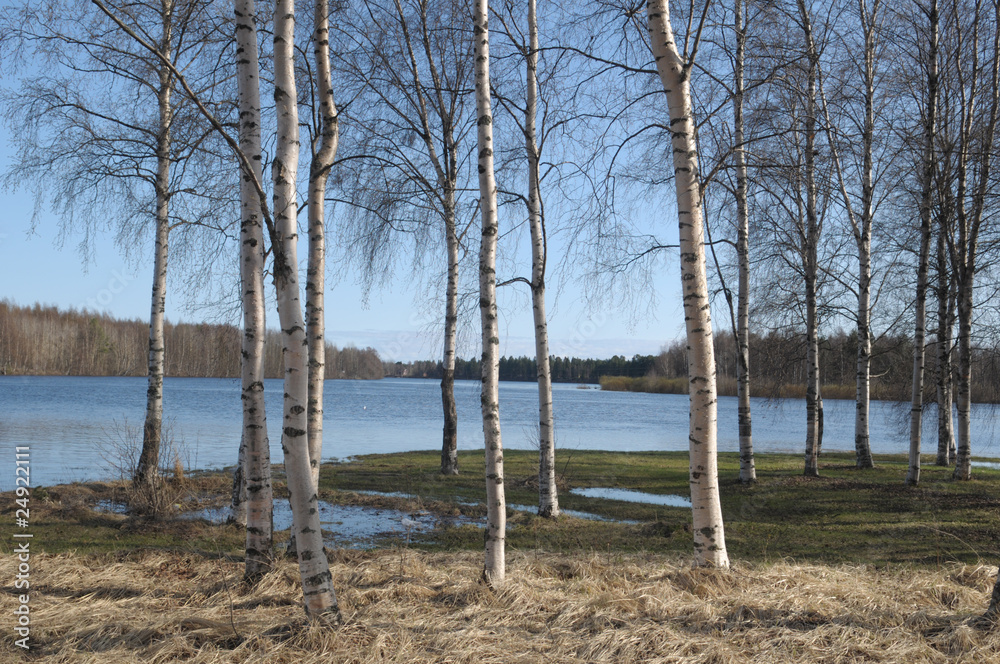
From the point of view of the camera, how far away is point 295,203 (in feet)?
13.9

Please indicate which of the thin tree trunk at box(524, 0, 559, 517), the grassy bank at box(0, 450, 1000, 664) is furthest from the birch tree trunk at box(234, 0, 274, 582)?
the thin tree trunk at box(524, 0, 559, 517)

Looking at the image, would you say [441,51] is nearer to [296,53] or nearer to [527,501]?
[296,53]

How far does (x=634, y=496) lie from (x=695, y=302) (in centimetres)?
700

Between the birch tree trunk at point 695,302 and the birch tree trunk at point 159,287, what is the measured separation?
730 centimetres

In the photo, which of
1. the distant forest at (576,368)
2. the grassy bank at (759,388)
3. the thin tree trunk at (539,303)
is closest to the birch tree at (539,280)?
the thin tree trunk at (539,303)

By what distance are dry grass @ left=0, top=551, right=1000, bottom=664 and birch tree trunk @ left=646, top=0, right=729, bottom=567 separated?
408 millimetres

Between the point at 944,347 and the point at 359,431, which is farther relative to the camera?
the point at 359,431

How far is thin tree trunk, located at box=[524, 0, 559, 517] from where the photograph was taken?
344 inches

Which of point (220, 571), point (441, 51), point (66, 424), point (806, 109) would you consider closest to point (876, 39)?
point (806, 109)

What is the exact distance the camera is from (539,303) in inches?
345

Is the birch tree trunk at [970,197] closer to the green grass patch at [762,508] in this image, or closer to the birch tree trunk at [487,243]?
the green grass patch at [762,508]

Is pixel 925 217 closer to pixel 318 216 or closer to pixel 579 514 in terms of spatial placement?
pixel 579 514

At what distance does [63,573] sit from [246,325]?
2.48 meters

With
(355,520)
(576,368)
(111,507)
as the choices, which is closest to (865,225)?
(355,520)
